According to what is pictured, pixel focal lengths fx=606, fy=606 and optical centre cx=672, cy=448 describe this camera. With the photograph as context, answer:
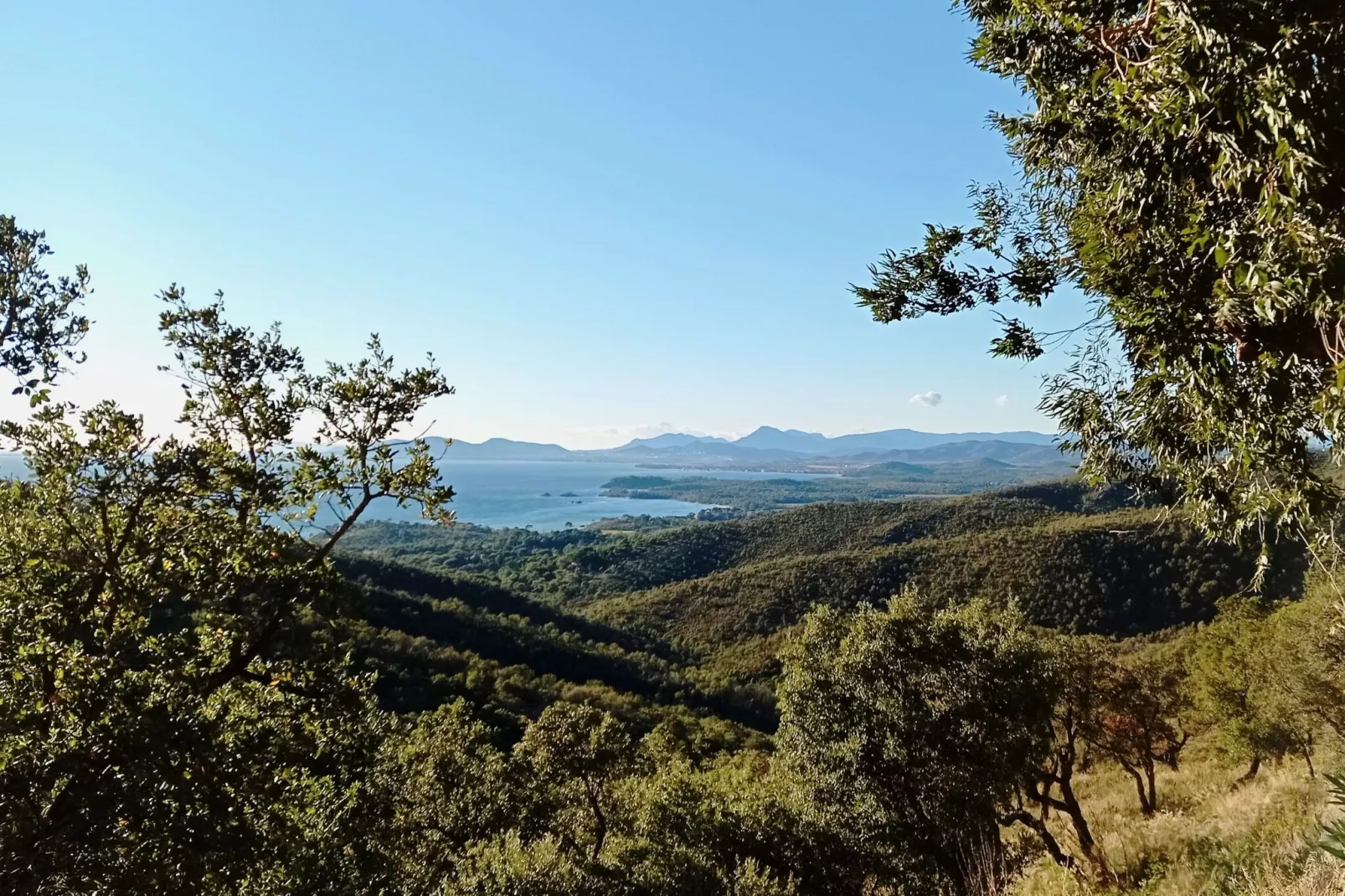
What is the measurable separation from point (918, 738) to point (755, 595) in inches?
2884

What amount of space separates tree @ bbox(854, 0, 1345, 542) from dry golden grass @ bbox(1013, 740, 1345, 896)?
103 inches

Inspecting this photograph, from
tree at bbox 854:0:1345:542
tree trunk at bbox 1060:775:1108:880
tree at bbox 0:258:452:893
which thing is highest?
tree at bbox 854:0:1345:542

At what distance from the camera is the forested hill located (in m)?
54.1

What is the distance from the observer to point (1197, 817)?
11.2 meters

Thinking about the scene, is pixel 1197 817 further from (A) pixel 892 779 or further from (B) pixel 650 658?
(B) pixel 650 658

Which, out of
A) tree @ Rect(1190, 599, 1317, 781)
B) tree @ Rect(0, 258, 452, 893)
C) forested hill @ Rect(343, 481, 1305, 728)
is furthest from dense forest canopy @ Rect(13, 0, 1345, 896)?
forested hill @ Rect(343, 481, 1305, 728)

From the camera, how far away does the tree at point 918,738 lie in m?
10.6

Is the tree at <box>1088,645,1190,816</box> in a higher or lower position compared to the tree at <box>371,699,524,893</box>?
lower

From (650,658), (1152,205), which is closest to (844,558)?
(650,658)

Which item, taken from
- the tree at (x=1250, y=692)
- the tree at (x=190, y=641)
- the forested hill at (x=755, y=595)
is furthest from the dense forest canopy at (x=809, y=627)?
the forested hill at (x=755, y=595)

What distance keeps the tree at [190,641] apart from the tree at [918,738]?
805cm

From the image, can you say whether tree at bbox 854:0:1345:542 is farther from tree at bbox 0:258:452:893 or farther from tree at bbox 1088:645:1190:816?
tree at bbox 1088:645:1190:816

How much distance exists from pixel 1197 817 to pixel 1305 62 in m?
13.5

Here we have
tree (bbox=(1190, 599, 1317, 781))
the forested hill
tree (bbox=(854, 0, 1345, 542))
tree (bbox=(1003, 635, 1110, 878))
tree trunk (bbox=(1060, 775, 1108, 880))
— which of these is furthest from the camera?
the forested hill
